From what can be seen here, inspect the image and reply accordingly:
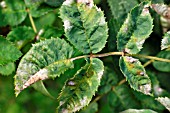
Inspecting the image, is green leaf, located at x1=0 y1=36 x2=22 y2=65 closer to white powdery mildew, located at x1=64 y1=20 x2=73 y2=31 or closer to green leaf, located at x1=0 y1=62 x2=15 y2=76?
green leaf, located at x1=0 y1=62 x2=15 y2=76

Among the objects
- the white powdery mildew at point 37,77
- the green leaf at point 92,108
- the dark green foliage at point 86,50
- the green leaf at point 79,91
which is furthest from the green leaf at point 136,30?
the green leaf at point 92,108

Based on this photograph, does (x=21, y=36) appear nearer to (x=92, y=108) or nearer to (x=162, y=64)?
(x=92, y=108)

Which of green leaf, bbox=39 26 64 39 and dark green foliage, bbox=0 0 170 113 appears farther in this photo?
green leaf, bbox=39 26 64 39

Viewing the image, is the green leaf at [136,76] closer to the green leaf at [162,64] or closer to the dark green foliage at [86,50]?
the dark green foliage at [86,50]

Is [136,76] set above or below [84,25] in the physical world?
below

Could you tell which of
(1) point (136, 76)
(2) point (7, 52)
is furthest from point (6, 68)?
(1) point (136, 76)

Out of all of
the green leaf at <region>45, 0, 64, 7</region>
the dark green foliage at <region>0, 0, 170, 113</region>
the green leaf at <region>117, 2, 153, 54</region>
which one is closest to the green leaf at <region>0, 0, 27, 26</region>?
the dark green foliage at <region>0, 0, 170, 113</region>

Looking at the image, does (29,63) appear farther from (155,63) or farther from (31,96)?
(31,96)
